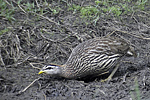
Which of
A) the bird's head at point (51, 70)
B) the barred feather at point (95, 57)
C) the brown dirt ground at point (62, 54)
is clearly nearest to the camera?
the brown dirt ground at point (62, 54)

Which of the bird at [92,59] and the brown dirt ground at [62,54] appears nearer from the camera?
the brown dirt ground at [62,54]

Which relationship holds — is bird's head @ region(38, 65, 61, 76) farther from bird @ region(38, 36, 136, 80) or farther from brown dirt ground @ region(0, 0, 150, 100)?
brown dirt ground @ region(0, 0, 150, 100)

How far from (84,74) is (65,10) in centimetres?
289

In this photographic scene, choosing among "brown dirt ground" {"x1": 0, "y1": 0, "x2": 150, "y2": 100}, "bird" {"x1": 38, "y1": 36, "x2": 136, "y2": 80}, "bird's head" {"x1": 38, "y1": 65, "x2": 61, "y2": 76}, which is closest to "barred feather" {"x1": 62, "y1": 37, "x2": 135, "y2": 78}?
"bird" {"x1": 38, "y1": 36, "x2": 136, "y2": 80}

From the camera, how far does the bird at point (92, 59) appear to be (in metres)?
5.73

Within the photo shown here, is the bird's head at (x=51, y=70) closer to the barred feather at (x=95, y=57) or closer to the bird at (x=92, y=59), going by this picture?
the bird at (x=92, y=59)

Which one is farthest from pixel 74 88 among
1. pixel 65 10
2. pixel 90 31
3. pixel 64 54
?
pixel 65 10

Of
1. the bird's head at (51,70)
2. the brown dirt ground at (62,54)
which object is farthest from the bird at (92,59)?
the brown dirt ground at (62,54)

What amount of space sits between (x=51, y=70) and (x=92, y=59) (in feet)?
3.35

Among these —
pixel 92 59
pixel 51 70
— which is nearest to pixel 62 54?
pixel 51 70

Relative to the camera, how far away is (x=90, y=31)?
7383 mm

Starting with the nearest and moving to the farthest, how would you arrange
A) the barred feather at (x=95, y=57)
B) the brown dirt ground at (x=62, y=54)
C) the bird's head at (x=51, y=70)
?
the brown dirt ground at (x=62, y=54), the barred feather at (x=95, y=57), the bird's head at (x=51, y=70)

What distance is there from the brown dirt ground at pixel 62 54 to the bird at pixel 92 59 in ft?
0.72

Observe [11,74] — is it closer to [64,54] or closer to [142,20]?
[64,54]
